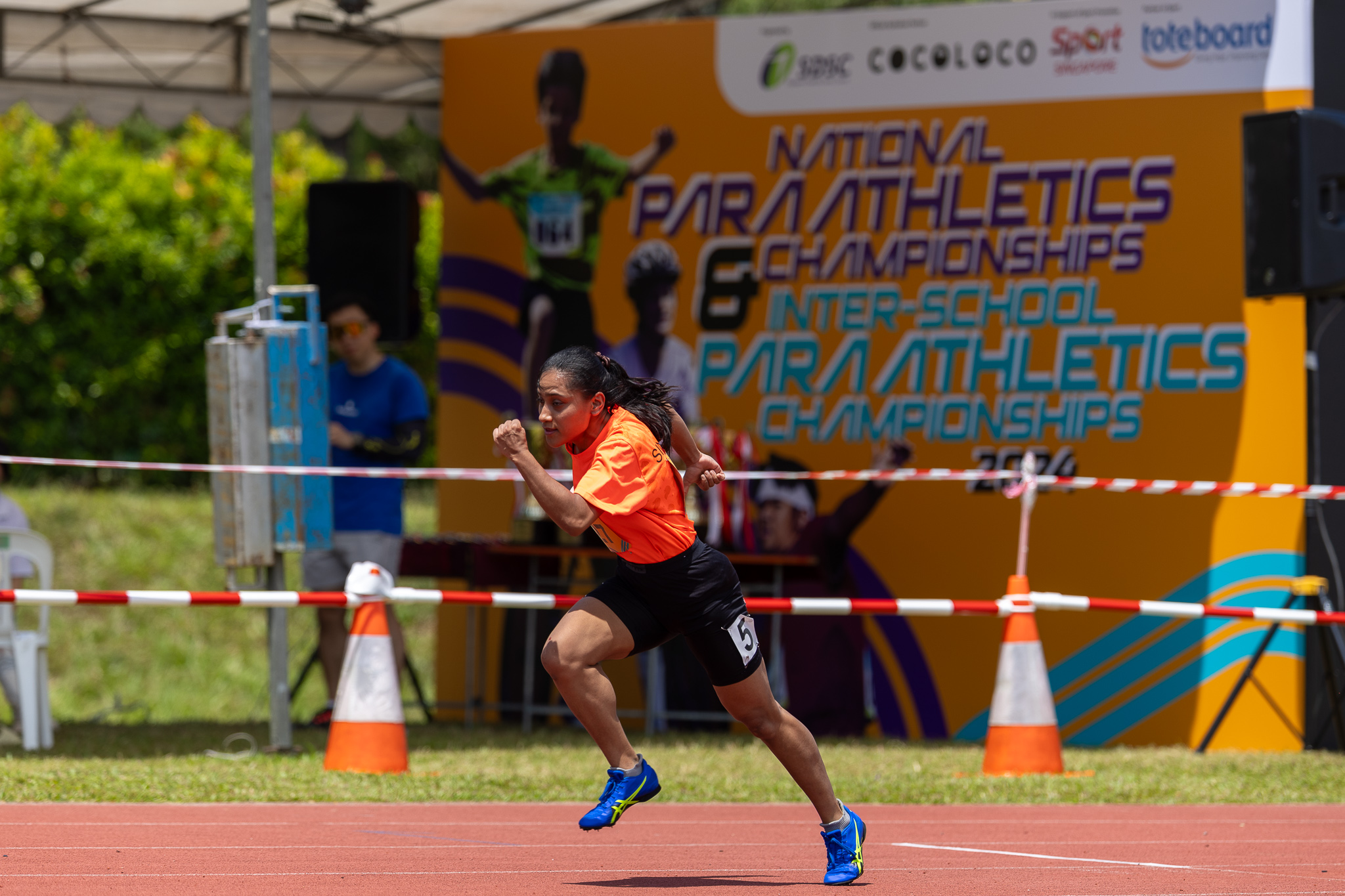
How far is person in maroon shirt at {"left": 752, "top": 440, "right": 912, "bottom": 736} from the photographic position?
11383 mm

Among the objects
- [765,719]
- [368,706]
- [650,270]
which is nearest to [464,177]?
[650,270]

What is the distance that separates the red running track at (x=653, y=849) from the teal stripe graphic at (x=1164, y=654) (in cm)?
275

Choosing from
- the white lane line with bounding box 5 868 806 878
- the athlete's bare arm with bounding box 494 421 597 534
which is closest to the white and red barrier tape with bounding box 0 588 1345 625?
the white lane line with bounding box 5 868 806 878

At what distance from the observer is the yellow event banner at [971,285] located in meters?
10.8

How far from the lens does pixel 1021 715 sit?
876 cm

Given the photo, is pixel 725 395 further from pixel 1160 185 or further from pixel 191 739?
pixel 191 739

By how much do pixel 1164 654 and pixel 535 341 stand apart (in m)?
4.37

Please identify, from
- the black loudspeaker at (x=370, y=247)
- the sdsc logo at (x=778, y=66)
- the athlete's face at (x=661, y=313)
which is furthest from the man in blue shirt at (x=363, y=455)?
the sdsc logo at (x=778, y=66)

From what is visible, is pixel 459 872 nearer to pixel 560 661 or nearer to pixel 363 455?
pixel 560 661

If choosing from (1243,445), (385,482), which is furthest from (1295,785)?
(385,482)

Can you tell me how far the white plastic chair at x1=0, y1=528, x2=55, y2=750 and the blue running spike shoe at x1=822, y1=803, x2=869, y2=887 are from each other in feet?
16.6

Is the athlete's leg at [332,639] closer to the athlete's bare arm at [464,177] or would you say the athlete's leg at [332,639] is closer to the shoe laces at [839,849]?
the athlete's bare arm at [464,177]

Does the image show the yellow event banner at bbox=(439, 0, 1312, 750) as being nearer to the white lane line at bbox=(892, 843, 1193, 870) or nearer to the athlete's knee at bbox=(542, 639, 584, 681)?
the white lane line at bbox=(892, 843, 1193, 870)

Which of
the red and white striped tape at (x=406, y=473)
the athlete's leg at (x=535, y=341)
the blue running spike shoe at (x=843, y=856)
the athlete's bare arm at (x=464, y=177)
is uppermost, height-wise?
the athlete's bare arm at (x=464, y=177)
